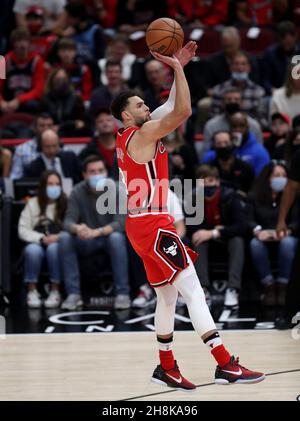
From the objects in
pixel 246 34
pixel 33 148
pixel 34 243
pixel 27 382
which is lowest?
pixel 27 382

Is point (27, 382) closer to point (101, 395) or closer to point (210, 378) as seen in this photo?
point (101, 395)

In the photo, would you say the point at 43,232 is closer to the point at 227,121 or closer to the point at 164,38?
the point at 227,121

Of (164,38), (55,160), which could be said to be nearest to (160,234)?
(164,38)

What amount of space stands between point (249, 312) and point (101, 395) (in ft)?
10.3

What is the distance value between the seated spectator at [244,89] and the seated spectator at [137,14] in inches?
113

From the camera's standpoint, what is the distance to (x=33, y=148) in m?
11.2

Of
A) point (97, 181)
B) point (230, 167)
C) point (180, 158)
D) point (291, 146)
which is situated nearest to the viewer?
point (97, 181)

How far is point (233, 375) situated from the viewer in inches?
261

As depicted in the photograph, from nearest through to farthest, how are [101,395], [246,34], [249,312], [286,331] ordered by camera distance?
1. [101,395]
2. [286,331]
3. [249,312]
4. [246,34]

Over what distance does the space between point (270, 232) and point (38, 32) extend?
625 centimetres

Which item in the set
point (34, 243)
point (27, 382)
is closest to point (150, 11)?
point (34, 243)

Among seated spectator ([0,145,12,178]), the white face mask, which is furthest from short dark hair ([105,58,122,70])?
the white face mask
